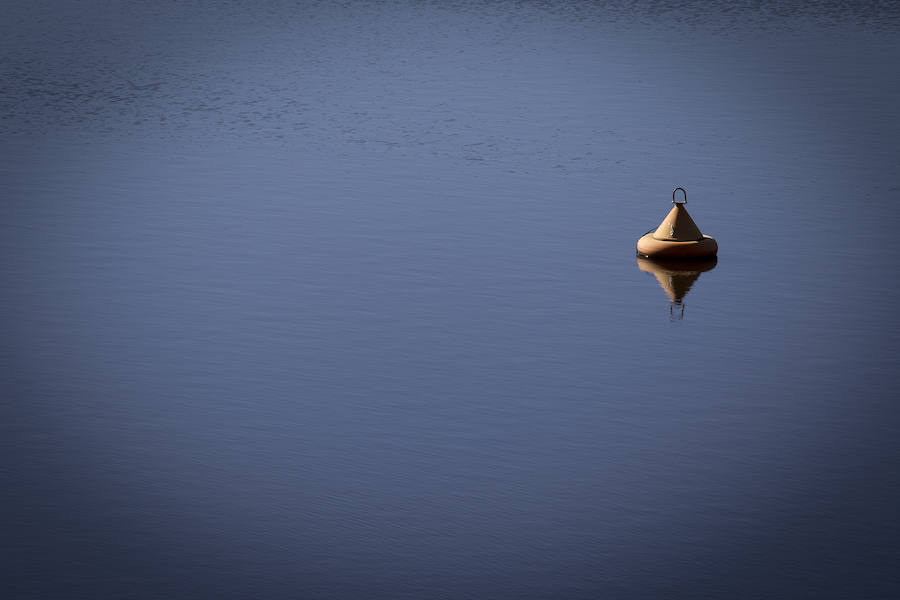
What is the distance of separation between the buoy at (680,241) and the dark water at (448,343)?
0.33m

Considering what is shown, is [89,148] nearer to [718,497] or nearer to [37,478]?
[37,478]

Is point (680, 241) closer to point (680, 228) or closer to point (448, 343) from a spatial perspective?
point (680, 228)

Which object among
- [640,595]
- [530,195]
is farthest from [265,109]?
[640,595]

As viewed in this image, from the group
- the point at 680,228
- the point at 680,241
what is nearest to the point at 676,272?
the point at 680,241

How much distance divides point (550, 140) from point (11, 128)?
8.81 m

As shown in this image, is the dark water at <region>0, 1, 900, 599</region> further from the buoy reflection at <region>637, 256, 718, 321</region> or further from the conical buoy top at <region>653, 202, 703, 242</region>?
the conical buoy top at <region>653, 202, 703, 242</region>

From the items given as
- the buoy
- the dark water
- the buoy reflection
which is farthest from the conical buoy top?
the dark water

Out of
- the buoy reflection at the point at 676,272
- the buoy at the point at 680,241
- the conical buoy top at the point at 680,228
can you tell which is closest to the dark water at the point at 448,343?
the buoy reflection at the point at 676,272

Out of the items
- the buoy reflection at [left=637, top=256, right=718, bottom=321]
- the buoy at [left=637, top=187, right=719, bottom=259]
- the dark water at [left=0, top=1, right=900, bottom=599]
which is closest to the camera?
the dark water at [left=0, top=1, right=900, bottom=599]

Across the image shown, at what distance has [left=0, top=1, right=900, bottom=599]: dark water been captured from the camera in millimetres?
9773

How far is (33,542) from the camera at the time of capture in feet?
32.3

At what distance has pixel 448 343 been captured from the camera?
1384cm

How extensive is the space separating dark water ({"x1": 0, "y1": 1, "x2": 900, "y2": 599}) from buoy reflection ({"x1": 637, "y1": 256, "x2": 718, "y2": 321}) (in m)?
0.21

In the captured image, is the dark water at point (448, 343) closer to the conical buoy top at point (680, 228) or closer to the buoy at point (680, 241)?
the buoy at point (680, 241)
